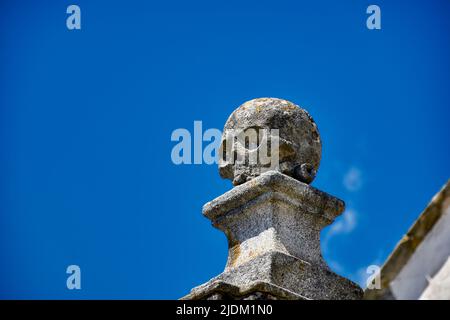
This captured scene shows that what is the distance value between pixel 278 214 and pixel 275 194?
6.0 inches

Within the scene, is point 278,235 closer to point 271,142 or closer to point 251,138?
point 271,142

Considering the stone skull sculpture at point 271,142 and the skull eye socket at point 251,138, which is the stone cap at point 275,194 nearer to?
the stone skull sculpture at point 271,142

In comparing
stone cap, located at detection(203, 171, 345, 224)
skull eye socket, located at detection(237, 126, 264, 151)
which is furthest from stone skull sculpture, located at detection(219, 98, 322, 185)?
stone cap, located at detection(203, 171, 345, 224)

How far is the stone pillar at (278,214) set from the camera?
7.29 metres

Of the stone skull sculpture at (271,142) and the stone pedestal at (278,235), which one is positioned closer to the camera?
the stone pedestal at (278,235)

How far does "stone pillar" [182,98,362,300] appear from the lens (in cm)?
729

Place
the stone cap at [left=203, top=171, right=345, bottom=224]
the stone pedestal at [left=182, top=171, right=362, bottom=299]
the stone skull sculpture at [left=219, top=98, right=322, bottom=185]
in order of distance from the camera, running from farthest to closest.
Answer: the stone skull sculpture at [left=219, top=98, right=322, bottom=185]
the stone cap at [left=203, top=171, right=345, bottom=224]
the stone pedestal at [left=182, top=171, right=362, bottom=299]

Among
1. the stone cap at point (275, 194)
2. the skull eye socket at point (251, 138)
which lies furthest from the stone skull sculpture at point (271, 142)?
the stone cap at point (275, 194)

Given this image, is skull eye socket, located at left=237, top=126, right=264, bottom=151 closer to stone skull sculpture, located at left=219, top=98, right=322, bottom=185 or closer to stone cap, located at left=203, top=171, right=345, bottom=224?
stone skull sculpture, located at left=219, top=98, right=322, bottom=185
